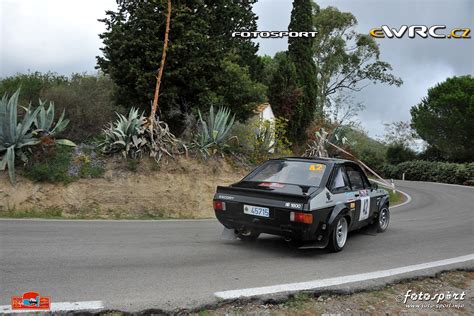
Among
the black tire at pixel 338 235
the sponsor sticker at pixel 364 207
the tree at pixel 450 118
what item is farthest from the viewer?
the tree at pixel 450 118

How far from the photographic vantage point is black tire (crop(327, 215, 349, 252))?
6574mm

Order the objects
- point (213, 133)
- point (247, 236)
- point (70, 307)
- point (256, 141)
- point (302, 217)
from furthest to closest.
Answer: point (256, 141) < point (213, 133) < point (247, 236) < point (302, 217) < point (70, 307)

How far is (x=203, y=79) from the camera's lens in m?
16.2

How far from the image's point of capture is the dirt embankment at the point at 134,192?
→ 1148cm

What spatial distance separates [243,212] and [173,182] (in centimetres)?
748

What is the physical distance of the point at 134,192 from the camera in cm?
1279

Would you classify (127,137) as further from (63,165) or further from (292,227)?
(292,227)

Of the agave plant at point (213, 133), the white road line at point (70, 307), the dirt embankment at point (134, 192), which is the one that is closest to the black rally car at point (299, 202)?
the white road line at point (70, 307)

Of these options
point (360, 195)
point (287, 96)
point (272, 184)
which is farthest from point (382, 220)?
point (287, 96)

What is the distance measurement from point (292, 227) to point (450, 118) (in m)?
47.1

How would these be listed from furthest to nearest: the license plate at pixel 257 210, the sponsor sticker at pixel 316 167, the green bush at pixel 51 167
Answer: the green bush at pixel 51 167 < the sponsor sticker at pixel 316 167 < the license plate at pixel 257 210

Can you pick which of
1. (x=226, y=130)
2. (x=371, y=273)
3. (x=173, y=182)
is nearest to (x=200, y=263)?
(x=371, y=273)

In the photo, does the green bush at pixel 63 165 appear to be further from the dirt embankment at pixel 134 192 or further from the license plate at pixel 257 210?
the license plate at pixel 257 210

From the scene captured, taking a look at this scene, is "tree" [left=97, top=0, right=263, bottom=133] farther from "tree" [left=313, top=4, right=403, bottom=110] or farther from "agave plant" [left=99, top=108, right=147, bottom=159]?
"tree" [left=313, top=4, right=403, bottom=110]
